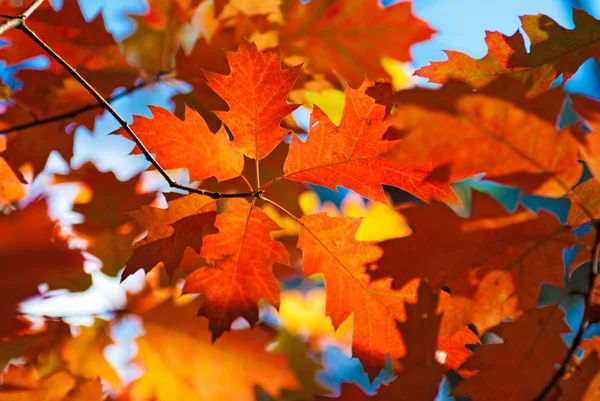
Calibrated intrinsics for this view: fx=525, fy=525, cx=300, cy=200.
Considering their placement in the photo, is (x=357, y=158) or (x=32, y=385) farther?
(x=32, y=385)

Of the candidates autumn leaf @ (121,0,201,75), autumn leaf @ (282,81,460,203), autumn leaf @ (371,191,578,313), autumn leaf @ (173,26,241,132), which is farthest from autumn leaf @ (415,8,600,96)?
autumn leaf @ (121,0,201,75)

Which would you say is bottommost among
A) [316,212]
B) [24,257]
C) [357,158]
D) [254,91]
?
[24,257]

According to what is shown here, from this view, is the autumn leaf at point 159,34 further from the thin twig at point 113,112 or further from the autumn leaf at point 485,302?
the autumn leaf at point 485,302

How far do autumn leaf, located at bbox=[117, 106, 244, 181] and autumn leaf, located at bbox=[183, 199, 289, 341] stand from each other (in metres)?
0.08

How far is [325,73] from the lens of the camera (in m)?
1.25

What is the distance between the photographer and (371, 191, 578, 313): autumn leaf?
0.67 m

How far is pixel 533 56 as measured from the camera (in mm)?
883

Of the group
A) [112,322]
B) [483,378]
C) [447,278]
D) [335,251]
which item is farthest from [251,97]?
[112,322]

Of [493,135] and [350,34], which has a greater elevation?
[493,135]

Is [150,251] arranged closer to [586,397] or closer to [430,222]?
[430,222]

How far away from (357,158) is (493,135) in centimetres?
30

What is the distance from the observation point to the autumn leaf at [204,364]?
1.34 m

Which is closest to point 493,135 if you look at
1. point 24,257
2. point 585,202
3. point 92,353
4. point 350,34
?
point 585,202

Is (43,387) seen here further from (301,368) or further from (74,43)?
(301,368)
